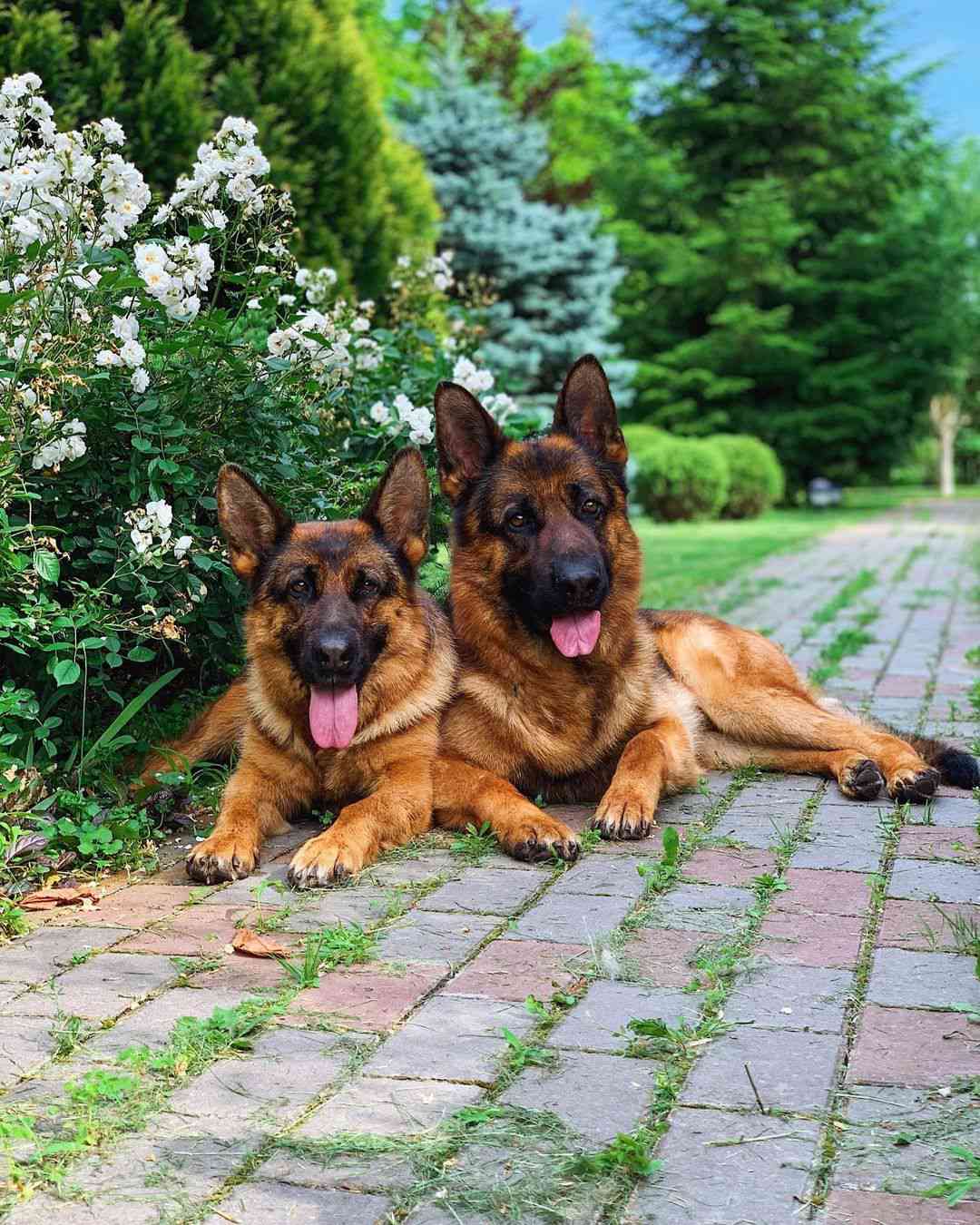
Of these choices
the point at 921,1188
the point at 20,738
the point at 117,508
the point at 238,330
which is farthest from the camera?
the point at 238,330

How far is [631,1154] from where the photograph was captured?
245 cm

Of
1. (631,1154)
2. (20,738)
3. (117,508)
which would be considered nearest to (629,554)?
(117,508)

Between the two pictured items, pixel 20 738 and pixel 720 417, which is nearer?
pixel 20 738

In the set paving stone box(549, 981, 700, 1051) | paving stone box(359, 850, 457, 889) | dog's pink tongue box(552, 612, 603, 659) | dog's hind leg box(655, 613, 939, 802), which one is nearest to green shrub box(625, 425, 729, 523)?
dog's hind leg box(655, 613, 939, 802)

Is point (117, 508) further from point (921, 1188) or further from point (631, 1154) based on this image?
point (921, 1188)

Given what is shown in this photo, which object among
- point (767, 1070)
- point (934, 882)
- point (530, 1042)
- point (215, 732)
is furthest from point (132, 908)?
point (934, 882)

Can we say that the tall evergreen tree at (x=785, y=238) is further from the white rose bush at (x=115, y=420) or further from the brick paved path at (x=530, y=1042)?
the brick paved path at (x=530, y=1042)

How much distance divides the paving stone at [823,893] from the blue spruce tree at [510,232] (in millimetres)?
16126

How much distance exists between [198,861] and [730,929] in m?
1.72

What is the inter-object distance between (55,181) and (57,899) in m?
2.46

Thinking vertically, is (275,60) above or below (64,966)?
above

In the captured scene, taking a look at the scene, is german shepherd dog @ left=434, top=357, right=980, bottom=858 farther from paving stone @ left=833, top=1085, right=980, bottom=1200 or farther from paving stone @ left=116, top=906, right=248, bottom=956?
paving stone @ left=833, top=1085, right=980, bottom=1200

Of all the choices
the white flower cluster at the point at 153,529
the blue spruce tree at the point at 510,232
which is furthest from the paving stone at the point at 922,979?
the blue spruce tree at the point at 510,232

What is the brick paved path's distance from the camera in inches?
94.4
